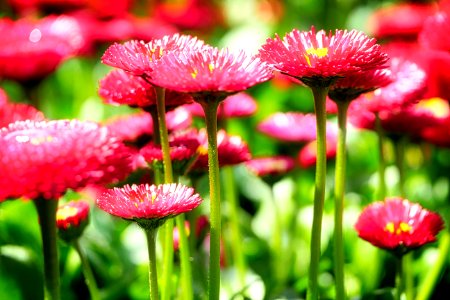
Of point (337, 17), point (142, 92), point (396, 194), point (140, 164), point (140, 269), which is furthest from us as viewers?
point (337, 17)

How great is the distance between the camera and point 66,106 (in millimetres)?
1543

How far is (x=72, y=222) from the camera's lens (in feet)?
2.32

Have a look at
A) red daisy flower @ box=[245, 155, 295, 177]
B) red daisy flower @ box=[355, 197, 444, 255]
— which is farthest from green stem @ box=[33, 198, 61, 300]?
red daisy flower @ box=[245, 155, 295, 177]

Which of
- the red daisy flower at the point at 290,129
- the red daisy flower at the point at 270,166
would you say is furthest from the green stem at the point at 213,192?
the red daisy flower at the point at 290,129

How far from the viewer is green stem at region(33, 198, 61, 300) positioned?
55 centimetres

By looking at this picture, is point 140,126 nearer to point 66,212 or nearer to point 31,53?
point 66,212

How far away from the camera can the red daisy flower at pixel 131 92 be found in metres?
0.63

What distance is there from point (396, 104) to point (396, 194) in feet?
1.18

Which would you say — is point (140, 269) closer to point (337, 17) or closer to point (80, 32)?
point (80, 32)

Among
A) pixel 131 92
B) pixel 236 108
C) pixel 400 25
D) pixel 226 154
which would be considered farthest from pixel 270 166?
pixel 400 25

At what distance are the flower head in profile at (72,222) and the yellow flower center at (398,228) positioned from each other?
0.89 ft

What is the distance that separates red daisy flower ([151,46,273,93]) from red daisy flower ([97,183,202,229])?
0.08 m

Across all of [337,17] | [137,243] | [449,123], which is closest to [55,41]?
[137,243]

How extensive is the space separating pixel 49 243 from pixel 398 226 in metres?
0.29
